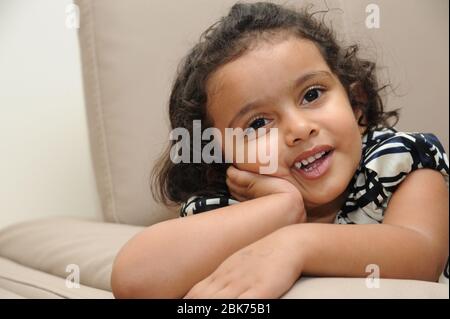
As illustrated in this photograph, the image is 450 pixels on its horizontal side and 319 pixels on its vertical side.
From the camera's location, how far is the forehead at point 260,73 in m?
0.85

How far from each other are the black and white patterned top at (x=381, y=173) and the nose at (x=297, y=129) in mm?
123

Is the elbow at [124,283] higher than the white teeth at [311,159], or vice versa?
the white teeth at [311,159]

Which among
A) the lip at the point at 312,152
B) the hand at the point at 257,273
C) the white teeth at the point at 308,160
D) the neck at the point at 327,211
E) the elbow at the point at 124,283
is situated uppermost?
the lip at the point at 312,152

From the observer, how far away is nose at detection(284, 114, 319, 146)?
82 cm

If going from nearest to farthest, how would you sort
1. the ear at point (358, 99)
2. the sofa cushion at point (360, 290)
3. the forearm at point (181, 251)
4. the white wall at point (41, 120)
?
the sofa cushion at point (360, 290) → the forearm at point (181, 251) → the ear at point (358, 99) → the white wall at point (41, 120)

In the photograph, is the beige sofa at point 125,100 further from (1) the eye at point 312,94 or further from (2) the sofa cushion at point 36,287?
(1) the eye at point 312,94

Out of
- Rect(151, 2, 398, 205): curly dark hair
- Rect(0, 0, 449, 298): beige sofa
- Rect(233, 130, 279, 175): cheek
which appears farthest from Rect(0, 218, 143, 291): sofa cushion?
Rect(233, 130, 279, 175): cheek

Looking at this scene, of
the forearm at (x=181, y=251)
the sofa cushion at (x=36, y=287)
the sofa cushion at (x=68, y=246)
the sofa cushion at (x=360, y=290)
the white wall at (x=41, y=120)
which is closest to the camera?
the sofa cushion at (x=360, y=290)

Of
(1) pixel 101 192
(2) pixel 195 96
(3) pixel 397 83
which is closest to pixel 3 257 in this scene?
(1) pixel 101 192

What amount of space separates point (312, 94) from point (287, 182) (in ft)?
0.47

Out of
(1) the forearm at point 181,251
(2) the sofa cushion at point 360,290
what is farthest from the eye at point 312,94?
(2) the sofa cushion at point 360,290

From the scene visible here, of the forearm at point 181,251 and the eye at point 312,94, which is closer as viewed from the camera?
the forearm at point 181,251

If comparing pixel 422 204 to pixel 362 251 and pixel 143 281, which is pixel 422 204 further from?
pixel 143 281
